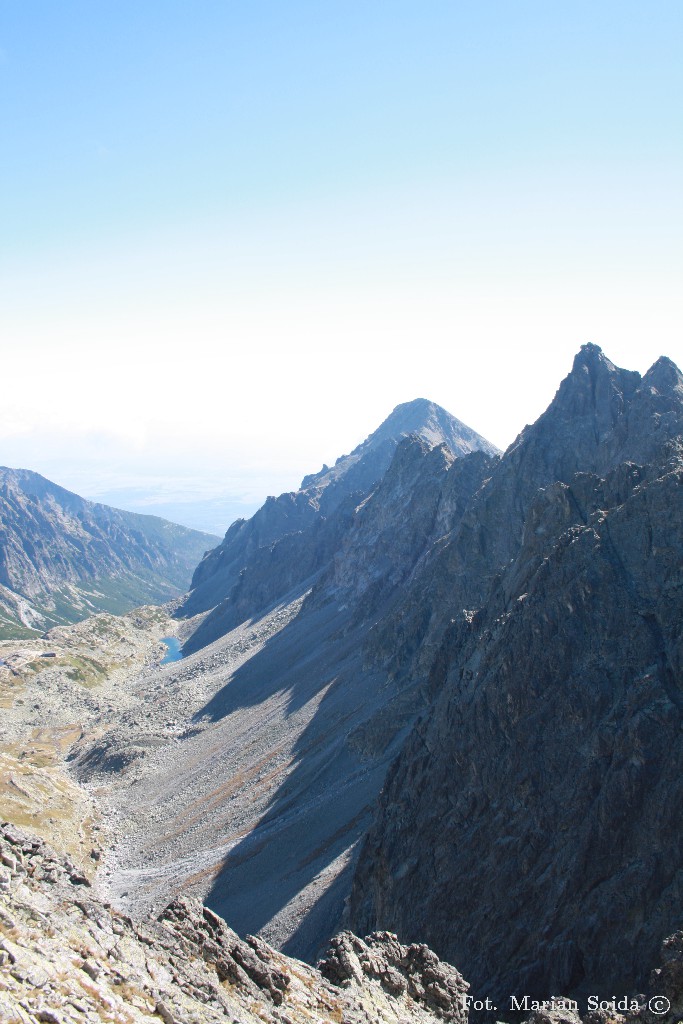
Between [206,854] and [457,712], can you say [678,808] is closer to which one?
[457,712]

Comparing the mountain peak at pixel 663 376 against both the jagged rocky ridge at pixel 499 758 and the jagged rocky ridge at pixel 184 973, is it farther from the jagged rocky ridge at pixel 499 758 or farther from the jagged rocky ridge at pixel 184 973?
the jagged rocky ridge at pixel 184 973

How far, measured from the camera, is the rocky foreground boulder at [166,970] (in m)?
21.3

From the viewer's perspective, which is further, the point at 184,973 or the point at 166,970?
the point at 184,973

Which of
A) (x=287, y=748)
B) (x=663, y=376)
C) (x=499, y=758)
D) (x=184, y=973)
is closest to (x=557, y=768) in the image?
(x=499, y=758)

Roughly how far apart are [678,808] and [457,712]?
23.4 m

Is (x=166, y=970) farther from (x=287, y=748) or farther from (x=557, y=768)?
(x=287, y=748)

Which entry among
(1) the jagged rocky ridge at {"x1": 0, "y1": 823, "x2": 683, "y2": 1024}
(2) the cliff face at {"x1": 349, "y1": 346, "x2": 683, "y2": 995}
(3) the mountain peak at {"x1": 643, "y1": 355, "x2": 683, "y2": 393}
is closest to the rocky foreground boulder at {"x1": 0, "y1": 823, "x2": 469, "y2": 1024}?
(1) the jagged rocky ridge at {"x1": 0, "y1": 823, "x2": 683, "y2": 1024}

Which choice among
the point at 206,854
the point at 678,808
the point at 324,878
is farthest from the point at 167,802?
the point at 678,808

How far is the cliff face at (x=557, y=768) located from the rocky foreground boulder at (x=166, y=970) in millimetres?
12283

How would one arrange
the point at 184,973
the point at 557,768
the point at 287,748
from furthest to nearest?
the point at 287,748 → the point at 557,768 → the point at 184,973

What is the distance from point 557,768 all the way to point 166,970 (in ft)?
131

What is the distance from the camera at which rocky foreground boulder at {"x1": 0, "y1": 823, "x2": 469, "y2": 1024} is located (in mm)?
21312

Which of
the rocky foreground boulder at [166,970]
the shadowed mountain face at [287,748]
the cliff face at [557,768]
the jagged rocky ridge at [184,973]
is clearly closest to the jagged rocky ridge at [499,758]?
the cliff face at [557,768]

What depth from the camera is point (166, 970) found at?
89.4 ft
